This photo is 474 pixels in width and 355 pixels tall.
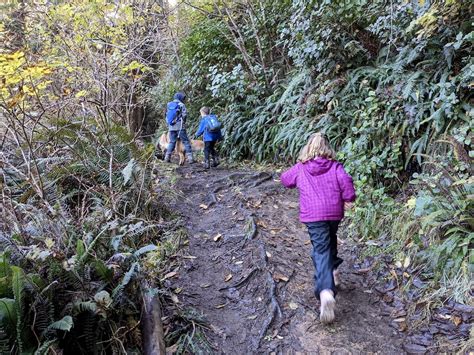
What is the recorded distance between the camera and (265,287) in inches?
177

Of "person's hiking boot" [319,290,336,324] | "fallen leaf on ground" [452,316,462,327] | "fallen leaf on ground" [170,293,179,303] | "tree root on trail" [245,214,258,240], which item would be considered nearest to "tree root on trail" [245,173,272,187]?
"tree root on trail" [245,214,258,240]

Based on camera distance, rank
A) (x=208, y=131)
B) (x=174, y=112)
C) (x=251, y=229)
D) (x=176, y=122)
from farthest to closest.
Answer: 1. (x=176, y=122)
2. (x=174, y=112)
3. (x=208, y=131)
4. (x=251, y=229)

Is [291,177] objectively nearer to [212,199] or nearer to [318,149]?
[318,149]

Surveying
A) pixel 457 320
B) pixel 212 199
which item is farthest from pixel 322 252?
pixel 212 199

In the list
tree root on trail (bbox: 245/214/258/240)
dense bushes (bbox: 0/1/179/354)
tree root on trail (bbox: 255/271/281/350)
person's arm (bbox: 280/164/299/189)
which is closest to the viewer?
dense bushes (bbox: 0/1/179/354)

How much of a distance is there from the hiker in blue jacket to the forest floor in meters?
3.35

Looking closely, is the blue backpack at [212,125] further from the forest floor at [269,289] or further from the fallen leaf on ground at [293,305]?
the fallen leaf on ground at [293,305]

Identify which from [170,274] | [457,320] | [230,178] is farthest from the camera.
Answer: [230,178]

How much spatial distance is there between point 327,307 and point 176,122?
7116 mm

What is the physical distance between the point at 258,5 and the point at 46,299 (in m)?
10.9

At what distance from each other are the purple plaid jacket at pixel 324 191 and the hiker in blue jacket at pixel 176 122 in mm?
6168

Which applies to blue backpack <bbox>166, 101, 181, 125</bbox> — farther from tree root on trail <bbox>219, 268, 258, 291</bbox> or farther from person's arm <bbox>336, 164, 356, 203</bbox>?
person's arm <bbox>336, 164, 356, 203</bbox>

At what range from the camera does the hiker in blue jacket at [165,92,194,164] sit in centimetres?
976

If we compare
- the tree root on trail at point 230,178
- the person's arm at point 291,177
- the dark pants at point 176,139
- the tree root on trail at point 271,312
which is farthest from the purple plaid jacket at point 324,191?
the dark pants at point 176,139
